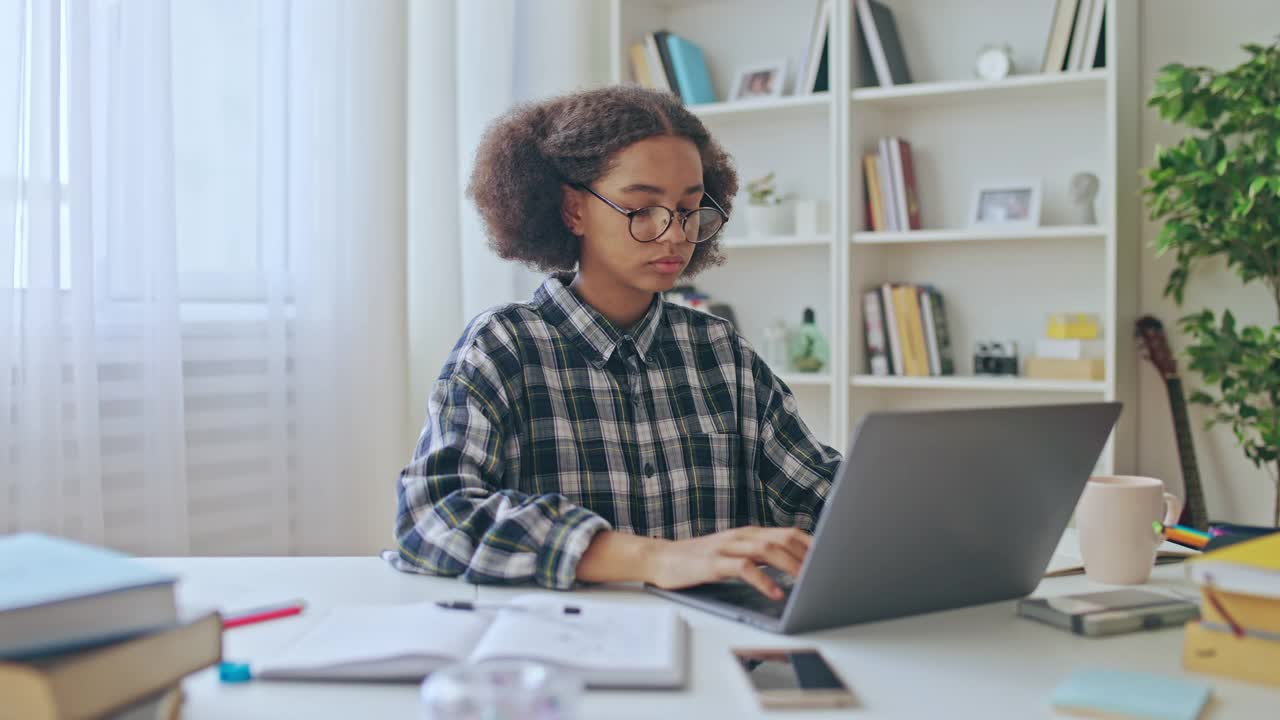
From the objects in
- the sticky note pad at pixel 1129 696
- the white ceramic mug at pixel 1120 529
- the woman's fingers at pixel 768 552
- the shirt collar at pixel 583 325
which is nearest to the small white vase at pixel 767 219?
the shirt collar at pixel 583 325

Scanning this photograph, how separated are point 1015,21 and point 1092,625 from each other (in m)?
2.56

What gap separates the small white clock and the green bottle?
0.79 m

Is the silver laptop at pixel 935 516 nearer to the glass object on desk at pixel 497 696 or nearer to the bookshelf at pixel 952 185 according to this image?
the glass object on desk at pixel 497 696

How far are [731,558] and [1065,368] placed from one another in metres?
2.17

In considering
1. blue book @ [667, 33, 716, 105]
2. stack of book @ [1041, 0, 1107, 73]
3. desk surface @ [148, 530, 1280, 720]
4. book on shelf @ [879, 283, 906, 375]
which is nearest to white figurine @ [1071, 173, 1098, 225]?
stack of book @ [1041, 0, 1107, 73]

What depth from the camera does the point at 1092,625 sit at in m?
0.99

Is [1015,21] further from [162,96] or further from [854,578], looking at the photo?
[854,578]

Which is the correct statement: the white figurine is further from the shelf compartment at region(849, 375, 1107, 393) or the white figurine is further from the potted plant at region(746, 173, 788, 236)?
the potted plant at region(746, 173, 788, 236)

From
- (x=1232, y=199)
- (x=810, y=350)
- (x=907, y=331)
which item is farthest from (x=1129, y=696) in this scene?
(x=810, y=350)

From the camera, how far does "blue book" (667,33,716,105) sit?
11.3 feet

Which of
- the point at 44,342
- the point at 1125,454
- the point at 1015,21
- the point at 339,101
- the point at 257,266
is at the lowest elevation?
the point at 1125,454

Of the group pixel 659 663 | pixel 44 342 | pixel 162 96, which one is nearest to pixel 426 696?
pixel 659 663

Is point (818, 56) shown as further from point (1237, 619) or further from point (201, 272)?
point (1237, 619)

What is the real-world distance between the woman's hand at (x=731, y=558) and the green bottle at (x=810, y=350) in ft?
7.32
